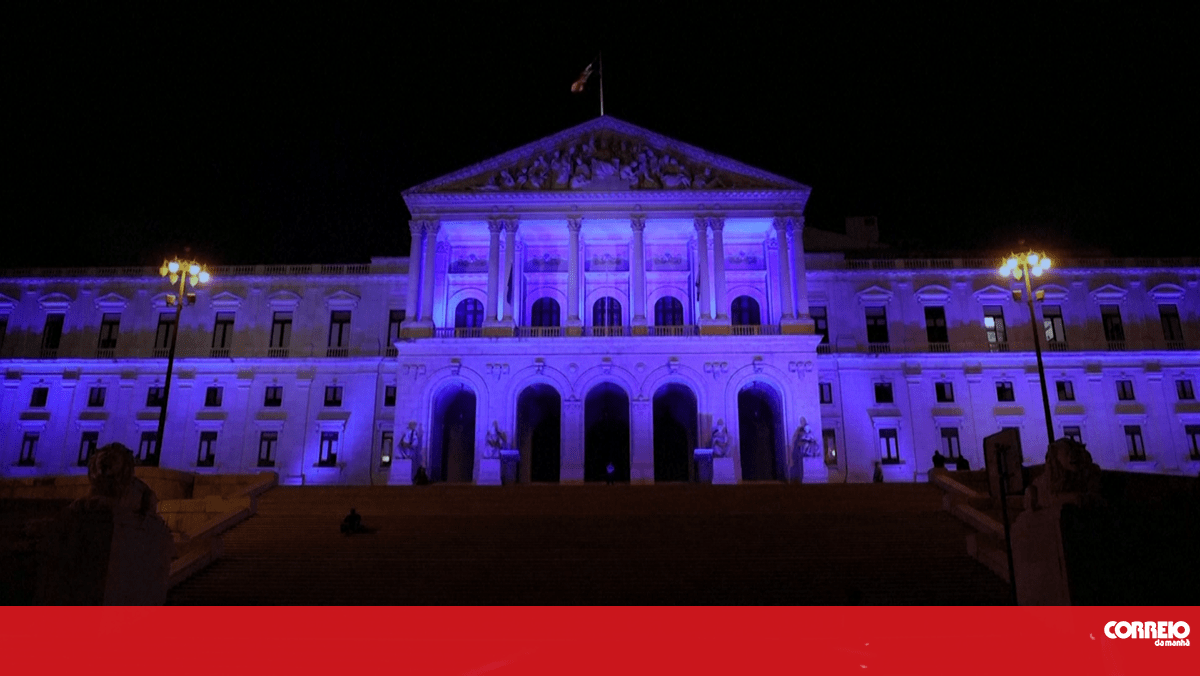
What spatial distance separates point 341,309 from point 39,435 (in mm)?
16044

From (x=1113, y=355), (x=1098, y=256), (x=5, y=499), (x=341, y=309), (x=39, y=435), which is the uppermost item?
(x=1098, y=256)

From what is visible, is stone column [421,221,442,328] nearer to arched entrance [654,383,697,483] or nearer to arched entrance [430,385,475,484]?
arched entrance [430,385,475,484]

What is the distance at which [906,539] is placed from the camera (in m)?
21.6

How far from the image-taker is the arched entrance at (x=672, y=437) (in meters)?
41.7

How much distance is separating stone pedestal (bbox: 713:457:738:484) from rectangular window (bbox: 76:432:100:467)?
100 feet

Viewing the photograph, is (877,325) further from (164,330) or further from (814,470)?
(164,330)

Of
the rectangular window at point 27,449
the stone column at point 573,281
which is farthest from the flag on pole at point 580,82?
the rectangular window at point 27,449

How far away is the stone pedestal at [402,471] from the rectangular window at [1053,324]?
106 ft

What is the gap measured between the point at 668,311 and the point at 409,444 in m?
14.8

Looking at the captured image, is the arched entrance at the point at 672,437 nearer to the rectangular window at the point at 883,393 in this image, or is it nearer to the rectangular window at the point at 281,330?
the rectangular window at the point at 883,393

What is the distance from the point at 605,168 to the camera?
4131 cm
